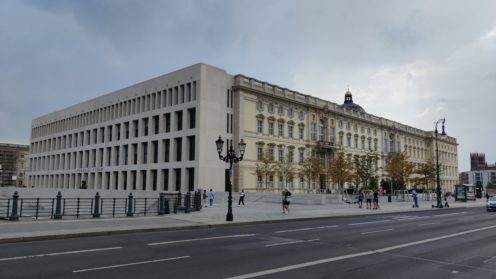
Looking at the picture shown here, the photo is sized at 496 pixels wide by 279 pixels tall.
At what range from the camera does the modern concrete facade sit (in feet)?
406

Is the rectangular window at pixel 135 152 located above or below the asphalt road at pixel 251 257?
above

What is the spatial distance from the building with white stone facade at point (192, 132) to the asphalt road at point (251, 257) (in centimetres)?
4207

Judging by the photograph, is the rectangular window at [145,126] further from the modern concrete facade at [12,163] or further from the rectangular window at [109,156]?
the modern concrete facade at [12,163]

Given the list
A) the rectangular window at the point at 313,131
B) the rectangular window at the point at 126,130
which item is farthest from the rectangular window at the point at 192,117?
the rectangular window at the point at 313,131

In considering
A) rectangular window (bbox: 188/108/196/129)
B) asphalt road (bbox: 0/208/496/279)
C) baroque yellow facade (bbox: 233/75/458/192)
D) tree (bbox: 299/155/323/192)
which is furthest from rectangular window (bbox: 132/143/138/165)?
asphalt road (bbox: 0/208/496/279)

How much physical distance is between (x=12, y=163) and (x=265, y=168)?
103 meters

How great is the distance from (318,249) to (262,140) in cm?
5090

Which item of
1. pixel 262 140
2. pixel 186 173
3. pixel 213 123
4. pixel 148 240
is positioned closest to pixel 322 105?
pixel 262 140

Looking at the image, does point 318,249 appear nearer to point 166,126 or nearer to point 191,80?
point 191,80

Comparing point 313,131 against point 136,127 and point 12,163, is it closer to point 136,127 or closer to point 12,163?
point 136,127

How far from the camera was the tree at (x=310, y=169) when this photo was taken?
63.5 m

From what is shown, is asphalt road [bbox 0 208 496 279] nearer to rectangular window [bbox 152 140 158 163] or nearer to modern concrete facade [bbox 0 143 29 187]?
rectangular window [bbox 152 140 158 163]

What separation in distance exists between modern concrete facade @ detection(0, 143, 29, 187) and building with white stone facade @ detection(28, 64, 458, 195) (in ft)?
133

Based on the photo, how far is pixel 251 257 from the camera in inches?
418
